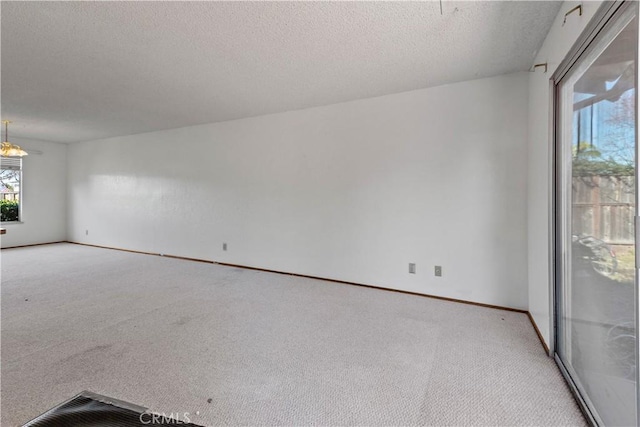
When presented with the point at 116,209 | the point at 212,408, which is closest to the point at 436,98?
the point at 212,408

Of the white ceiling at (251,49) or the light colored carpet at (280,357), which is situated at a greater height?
the white ceiling at (251,49)

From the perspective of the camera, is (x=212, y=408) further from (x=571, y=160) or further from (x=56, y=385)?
(x=571, y=160)

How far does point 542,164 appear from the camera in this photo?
2359 mm

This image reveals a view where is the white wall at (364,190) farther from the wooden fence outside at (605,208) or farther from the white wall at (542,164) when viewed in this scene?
the wooden fence outside at (605,208)

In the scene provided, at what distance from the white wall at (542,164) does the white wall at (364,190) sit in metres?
0.24

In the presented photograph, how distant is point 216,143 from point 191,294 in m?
2.68

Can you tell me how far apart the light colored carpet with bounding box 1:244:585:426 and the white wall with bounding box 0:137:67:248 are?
415 centimetres

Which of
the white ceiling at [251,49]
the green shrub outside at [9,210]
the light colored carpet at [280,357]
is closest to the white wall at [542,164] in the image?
the white ceiling at [251,49]

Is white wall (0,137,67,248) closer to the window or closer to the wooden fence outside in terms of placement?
the window

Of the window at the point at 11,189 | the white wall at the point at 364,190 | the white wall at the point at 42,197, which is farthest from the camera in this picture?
the white wall at the point at 42,197

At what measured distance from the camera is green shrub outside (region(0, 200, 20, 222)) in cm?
636

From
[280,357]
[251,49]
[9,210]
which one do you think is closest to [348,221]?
[280,357]

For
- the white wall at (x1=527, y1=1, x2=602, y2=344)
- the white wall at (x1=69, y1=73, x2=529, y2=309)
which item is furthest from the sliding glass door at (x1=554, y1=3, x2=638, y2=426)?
the white wall at (x1=69, y1=73, x2=529, y2=309)

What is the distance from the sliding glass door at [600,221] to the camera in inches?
50.1
